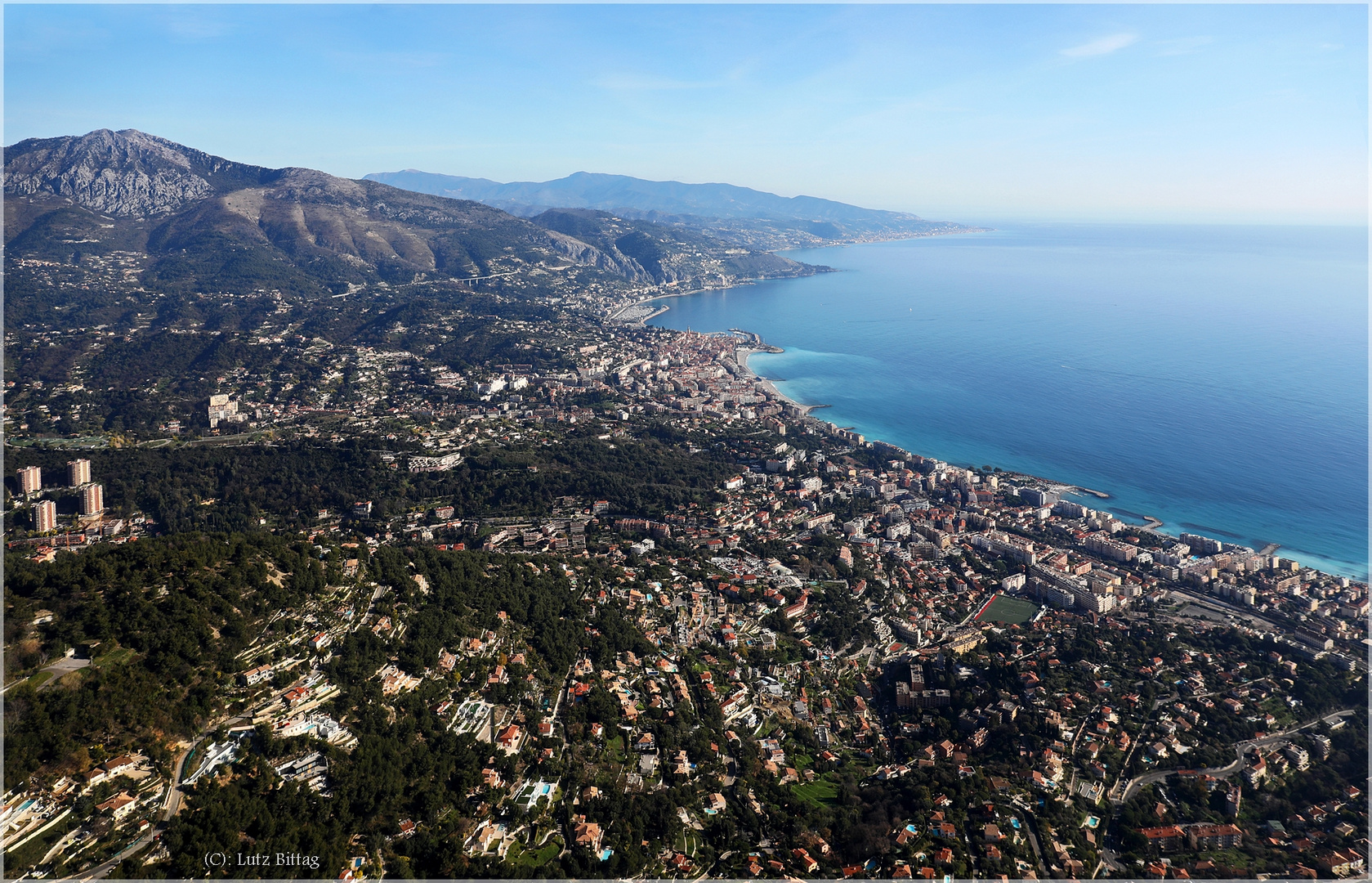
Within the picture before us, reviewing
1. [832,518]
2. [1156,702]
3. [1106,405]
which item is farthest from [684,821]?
[1106,405]

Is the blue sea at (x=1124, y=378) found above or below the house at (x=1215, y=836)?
above

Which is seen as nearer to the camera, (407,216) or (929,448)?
(929,448)

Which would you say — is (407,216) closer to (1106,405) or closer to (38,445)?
(38,445)

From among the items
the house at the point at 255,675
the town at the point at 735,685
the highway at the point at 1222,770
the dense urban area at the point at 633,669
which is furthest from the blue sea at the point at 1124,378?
the house at the point at 255,675

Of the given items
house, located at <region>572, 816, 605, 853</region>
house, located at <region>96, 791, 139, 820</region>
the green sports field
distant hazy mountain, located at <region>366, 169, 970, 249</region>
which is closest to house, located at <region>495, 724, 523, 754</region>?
house, located at <region>572, 816, 605, 853</region>

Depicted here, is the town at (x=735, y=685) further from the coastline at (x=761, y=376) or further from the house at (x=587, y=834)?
the coastline at (x=761, y=376)

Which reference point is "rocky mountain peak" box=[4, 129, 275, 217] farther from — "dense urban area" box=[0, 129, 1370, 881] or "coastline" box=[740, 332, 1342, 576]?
"coastline" box=[740, 332, 1342, 576]
